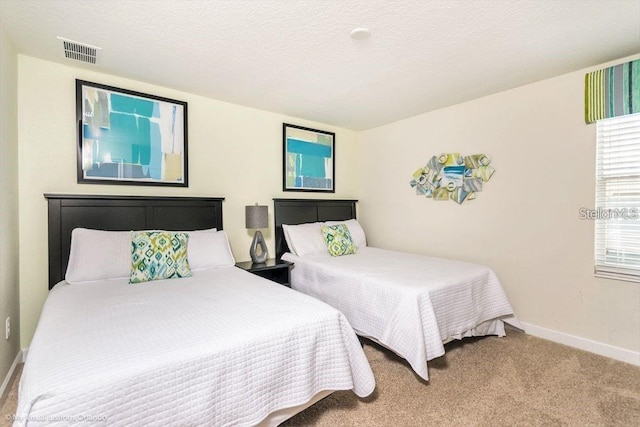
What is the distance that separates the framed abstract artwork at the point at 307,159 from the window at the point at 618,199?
2.75 meters

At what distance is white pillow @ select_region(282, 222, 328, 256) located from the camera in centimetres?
340

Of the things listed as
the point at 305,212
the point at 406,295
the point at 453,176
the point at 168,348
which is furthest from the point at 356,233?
the point at 168,348

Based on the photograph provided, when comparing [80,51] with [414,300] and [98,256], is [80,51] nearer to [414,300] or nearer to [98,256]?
[98,256]

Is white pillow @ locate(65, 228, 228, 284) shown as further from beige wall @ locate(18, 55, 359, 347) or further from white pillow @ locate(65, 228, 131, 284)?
beige wall @ locate(18, 55, 359, 347)

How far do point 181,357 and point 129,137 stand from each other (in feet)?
7.40

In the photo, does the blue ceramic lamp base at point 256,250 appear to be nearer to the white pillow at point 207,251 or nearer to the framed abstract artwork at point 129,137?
the white pillow at point 207,251

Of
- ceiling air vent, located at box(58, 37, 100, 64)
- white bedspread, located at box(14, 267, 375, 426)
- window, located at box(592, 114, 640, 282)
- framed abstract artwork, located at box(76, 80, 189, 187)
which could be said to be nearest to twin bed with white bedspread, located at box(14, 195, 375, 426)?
white bedspread, located at box(14, 267, 375, 426)

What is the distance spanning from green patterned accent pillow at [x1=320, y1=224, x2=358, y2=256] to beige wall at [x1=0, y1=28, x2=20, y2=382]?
Answer: 256cm

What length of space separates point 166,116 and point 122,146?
485 millimetres

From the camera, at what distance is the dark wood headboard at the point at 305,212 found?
3623mm

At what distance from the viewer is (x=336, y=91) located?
116 inches

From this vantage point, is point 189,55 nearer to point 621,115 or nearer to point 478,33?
point 478,33

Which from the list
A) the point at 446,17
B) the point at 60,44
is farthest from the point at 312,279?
the point at 60,44

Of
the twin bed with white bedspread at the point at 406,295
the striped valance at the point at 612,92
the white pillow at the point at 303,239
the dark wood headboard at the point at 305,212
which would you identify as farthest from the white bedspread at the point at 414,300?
the striped valance at the point at 612,92
